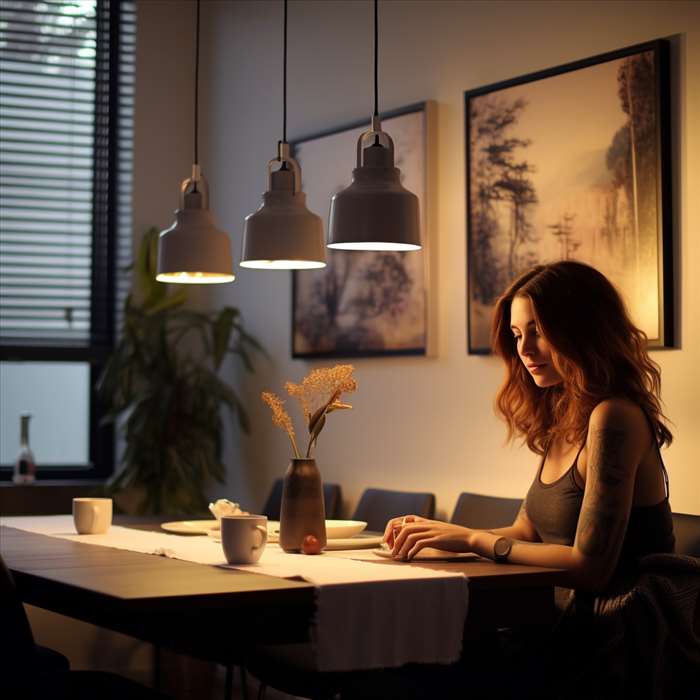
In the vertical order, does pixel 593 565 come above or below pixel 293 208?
below

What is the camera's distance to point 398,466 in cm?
445

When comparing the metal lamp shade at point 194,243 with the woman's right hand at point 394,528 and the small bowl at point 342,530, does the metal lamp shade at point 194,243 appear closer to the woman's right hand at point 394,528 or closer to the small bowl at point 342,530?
the small bowl at point 342,530

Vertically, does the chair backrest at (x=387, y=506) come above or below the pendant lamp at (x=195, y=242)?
below

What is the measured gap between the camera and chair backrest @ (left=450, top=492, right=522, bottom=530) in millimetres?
3691

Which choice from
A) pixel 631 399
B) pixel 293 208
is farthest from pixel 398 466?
pixel 631 399

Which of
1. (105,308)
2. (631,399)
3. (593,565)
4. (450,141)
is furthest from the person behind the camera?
(105,308)

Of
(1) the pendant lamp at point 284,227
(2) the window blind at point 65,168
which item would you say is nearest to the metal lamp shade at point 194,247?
(1) the pendant lamp at point 284,227

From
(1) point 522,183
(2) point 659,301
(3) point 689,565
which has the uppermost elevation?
(1) point 522,183

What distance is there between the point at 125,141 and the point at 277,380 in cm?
146

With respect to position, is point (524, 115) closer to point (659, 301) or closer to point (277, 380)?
point (659, 301)

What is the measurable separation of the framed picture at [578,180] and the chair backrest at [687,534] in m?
0.54

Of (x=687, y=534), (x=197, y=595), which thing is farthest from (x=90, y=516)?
(x=687, y=534)

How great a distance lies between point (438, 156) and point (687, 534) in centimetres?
178

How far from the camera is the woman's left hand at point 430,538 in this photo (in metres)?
2.50
